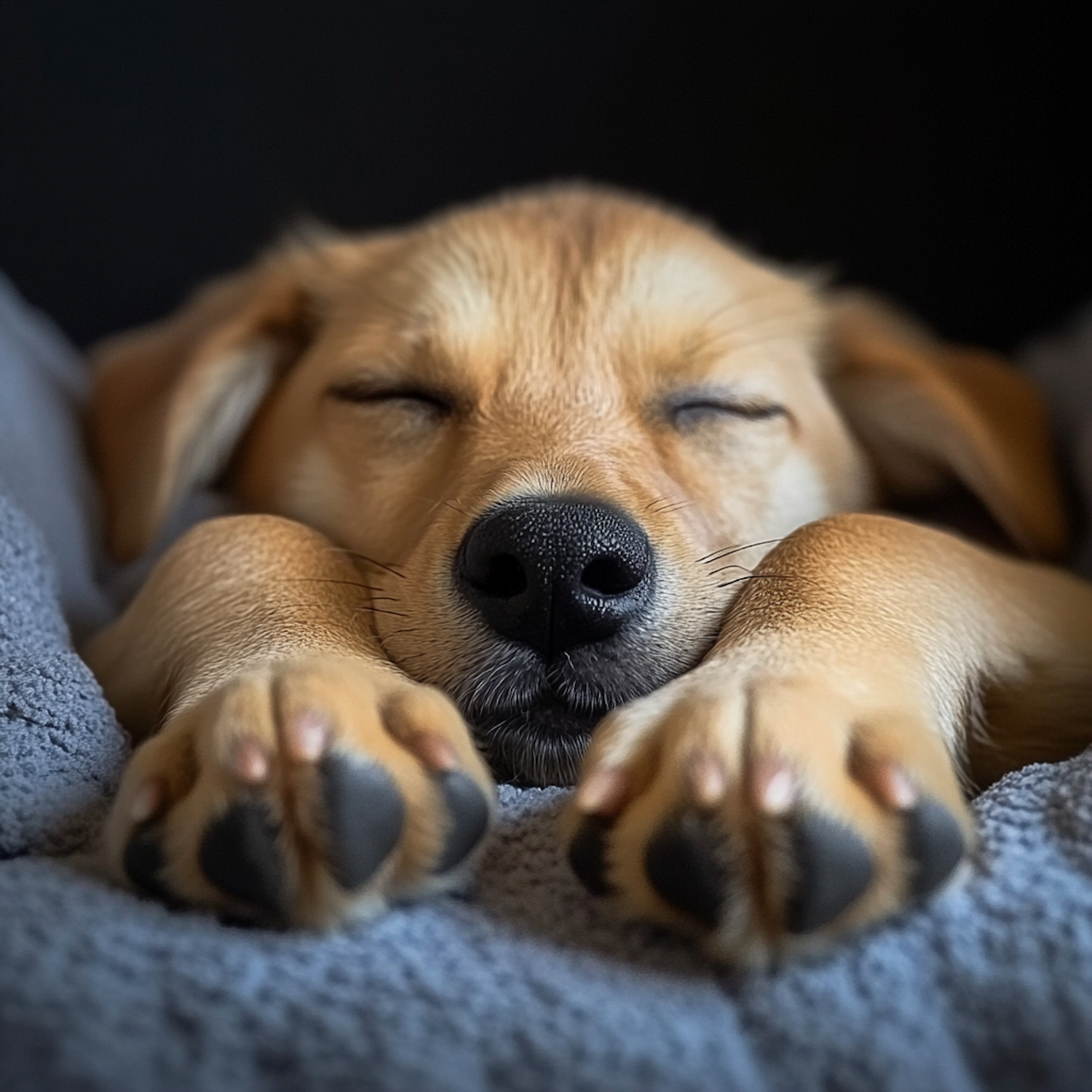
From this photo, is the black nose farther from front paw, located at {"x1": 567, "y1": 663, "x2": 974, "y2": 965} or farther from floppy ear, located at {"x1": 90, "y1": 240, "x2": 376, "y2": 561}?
floppy ear, located at {"x1": 90, "y1": 240, "x2": 376, "y2": 561}

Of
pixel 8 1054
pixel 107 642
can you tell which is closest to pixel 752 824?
pixel 8 1054

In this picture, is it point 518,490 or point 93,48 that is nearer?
point 518,490

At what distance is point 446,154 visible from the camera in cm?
263

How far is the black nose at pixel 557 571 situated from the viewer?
1.06 metres

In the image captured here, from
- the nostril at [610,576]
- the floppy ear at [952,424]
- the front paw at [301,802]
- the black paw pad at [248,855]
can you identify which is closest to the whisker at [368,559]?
the nostril at [610,576]

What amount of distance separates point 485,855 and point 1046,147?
7.66 feet

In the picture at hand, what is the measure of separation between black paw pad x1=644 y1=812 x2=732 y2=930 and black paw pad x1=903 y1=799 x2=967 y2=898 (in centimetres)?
13

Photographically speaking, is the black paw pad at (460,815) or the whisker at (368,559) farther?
the whisker at (368,559)

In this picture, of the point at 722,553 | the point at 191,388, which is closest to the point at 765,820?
the point at 722,553

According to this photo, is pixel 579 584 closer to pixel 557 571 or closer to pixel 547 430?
pixel 557 571

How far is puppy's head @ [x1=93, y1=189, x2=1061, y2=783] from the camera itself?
1117 mm

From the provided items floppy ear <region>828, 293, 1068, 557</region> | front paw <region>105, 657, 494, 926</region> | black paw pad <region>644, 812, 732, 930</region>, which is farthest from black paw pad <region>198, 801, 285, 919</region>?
floppy ear <region>828, 293, 1068, 557</region>

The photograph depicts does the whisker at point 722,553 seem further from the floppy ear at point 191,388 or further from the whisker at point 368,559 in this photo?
the floppy ear at point 191,388

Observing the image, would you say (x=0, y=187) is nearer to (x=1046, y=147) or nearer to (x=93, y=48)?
(x=93, y=48)
